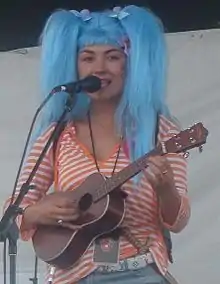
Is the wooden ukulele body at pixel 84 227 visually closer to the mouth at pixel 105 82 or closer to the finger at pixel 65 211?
the finger at pixel 65 211

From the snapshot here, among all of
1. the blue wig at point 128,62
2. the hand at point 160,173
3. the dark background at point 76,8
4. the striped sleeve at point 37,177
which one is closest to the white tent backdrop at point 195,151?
the dark background at point 76,8

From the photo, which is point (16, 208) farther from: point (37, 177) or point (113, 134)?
point (113, 134)

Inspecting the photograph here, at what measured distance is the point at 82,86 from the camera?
6.05 ft

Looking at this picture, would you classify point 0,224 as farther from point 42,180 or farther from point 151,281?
point 151,281

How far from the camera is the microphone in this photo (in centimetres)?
184

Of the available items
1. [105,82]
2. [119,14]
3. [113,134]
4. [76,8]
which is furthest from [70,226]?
[76,8]

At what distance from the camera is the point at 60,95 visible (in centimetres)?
204

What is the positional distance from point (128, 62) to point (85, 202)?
378mm

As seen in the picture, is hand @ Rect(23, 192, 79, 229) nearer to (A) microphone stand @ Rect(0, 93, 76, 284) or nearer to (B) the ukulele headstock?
(A) microphone stand @ Rect(0, 93, 76, 284)

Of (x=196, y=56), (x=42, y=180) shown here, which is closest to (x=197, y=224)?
(x=196, y=56)

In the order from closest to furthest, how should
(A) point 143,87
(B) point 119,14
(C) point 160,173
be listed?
(C) point 160,173, (A) point 143,87, (B) point 119,14

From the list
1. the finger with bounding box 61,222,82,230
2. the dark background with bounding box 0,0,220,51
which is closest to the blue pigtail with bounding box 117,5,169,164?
the finger with bounding box 61,222,82,230

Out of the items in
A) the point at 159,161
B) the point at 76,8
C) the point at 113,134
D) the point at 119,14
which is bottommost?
the point at 159,161

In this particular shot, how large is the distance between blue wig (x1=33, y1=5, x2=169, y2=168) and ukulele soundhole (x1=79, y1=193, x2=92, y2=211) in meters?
0.15
